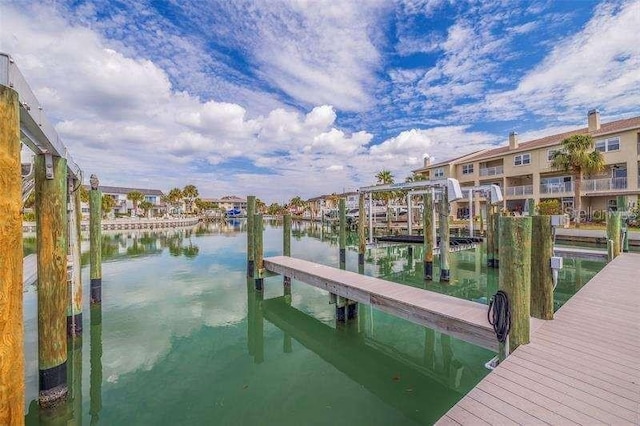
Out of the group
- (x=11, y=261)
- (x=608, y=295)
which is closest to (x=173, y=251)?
(x=11, y=261)

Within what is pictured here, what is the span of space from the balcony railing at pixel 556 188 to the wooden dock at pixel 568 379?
1197 inches

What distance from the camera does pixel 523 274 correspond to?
200 inches

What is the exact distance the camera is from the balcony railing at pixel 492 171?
36719 mm

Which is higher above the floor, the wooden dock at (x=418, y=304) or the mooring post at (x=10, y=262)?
the mooring post at (x=10, y=262)

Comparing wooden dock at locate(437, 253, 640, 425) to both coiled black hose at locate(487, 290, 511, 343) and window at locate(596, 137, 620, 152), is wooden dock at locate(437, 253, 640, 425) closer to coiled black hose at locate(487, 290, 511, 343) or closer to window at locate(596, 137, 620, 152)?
coiled black hose at locate(487, 290, 511, 343)

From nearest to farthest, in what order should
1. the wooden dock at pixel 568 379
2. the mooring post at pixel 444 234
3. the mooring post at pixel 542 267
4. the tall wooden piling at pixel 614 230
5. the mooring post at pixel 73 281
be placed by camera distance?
the wooden dock at pixel 568 379 → the mooring post at pixel 542 267 → the mooring post at pixel 73 281 → the mooring post at pixel 444 234 → the tall wooden piling at pixel 614 230

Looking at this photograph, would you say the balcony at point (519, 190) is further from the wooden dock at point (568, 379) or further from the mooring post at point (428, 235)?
the wooden dock at point (568, 379)

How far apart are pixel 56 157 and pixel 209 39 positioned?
43.5 feet

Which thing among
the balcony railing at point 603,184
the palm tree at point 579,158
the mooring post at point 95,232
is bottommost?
the mooring post at point 95,232

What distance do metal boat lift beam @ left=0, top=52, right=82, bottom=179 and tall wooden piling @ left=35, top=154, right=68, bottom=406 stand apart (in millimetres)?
289

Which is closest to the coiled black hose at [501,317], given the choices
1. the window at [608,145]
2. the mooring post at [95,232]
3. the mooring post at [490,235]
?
the mooring post at [95,232]

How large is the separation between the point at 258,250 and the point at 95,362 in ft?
20.0

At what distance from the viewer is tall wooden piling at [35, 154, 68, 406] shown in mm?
4926

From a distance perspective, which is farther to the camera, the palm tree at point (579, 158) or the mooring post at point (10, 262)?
the palm tree at point (579, 158)
